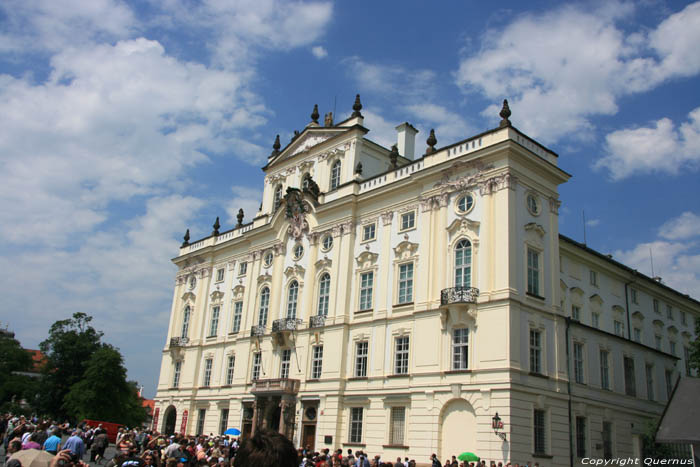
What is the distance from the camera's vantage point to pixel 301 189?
46750mm

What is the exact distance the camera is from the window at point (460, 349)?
31.2 m

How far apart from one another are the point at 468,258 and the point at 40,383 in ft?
177

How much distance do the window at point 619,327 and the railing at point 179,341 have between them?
3411cm

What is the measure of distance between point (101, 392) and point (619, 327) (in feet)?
155

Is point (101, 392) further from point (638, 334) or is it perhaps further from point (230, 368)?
point (638, 334)

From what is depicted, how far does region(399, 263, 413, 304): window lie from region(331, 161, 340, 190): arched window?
10.2 m

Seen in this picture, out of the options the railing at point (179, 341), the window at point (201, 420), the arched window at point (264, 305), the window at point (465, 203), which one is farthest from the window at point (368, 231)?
the railing at point (179, 341)

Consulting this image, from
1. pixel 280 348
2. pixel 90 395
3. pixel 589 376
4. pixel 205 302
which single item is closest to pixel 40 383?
pixel 90 395

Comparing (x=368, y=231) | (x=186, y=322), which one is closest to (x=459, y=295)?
(x=368, y=231)

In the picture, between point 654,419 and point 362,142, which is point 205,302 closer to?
point 362,142

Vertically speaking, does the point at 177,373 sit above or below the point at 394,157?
below

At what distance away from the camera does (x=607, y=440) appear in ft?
111

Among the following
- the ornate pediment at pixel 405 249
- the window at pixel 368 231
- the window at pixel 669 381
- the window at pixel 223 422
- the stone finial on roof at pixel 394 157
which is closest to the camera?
the ornate pediment at pixel 405 249

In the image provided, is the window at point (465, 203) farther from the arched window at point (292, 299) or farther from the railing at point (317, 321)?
the arched window at point (292, 299)
